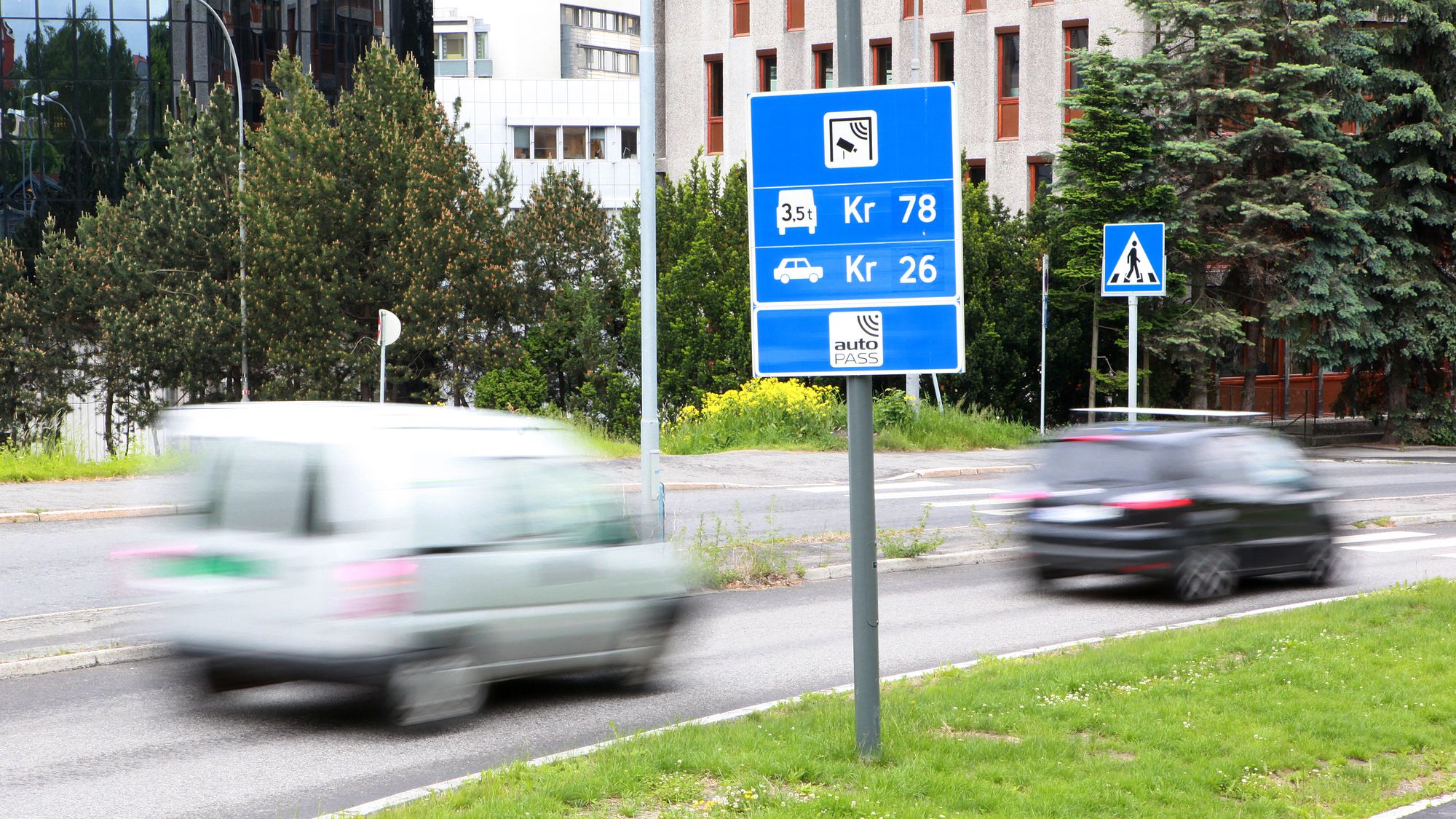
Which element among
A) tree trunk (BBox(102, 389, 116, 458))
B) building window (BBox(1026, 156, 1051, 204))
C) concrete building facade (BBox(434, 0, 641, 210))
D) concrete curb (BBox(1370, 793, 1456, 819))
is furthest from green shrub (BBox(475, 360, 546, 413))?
concrete building facade (BBox(434, 0, 641, 210))

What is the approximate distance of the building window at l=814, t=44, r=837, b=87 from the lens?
4500 centimetres

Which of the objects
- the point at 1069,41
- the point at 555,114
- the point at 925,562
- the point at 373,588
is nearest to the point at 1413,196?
the point at 1069,41

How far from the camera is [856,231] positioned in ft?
20.9

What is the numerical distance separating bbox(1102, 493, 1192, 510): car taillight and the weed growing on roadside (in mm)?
2708

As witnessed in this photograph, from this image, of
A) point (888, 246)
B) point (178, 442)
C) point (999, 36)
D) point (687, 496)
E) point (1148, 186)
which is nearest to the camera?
point (888, 246)

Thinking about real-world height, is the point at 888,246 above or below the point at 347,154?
below

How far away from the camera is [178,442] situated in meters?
7.94

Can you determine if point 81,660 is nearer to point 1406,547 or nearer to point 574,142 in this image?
point 1406,547

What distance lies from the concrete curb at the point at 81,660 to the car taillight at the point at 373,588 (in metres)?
2.12

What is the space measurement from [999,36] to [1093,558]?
105ft

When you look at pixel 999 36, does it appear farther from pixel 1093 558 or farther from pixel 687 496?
pixel 1093 558

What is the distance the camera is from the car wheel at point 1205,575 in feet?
39.9

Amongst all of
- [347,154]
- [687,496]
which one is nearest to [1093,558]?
[687,496]

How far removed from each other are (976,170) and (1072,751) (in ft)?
123
